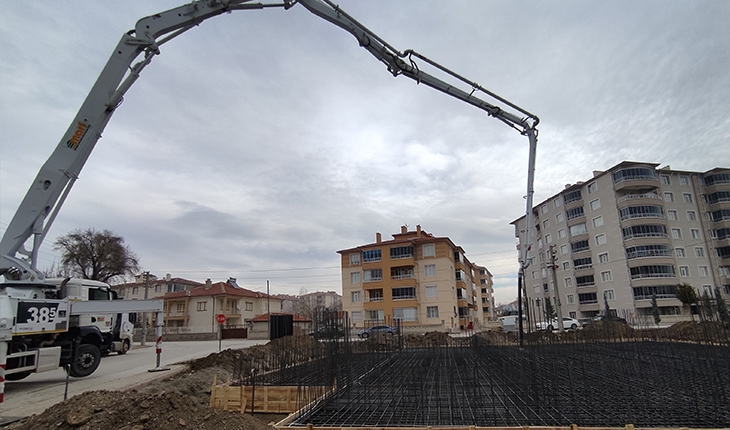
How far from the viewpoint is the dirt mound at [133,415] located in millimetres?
5195

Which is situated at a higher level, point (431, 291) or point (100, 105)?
point (100, 105)

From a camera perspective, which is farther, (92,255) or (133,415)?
(92,255)

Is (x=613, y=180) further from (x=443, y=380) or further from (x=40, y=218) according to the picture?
(x=40, y=218)

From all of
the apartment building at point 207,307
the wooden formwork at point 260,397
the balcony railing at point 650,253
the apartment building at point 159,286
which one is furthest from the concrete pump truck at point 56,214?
the apartment building at point 159,286

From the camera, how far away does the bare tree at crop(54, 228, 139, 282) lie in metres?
33.4

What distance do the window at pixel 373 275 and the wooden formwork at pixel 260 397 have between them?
3380 centimetres

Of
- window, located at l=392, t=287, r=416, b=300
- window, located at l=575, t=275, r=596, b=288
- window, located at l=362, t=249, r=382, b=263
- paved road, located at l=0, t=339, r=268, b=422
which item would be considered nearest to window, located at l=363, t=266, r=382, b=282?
window, located at l=362, t=249, r=382, b=263

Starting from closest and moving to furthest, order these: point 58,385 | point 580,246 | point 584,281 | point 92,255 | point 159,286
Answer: point 58,385
point 92,255
point 584,281
point 580,246
point 159,286

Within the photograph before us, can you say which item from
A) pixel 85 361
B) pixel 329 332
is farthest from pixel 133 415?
pixel 85 361

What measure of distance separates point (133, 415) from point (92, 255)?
3444 centimetres

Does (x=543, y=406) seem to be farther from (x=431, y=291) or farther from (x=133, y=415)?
(x=431, y=291)

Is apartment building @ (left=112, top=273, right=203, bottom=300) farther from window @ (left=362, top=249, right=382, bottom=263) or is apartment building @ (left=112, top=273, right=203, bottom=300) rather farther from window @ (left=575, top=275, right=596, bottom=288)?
window @ (left=575, top=275, right=596, bottom=288)

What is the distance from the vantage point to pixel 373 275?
43000mm

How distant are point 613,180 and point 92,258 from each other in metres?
51.4
